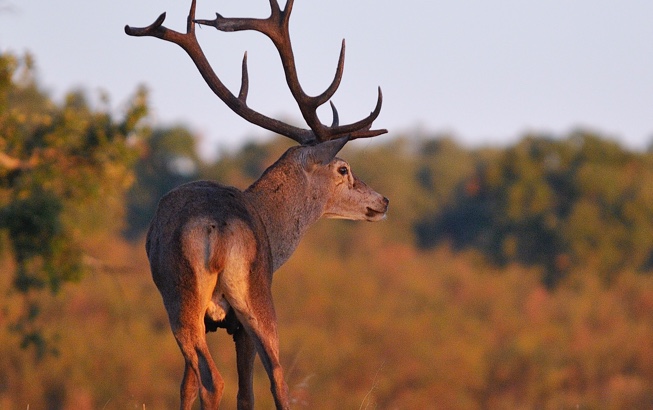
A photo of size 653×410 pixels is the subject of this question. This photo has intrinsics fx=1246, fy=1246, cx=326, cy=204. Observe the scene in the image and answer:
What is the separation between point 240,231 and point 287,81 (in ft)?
6.81

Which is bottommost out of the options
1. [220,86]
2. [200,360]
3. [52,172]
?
[52,172]

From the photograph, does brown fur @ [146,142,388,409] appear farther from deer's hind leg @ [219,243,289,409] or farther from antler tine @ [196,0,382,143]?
antler tine @ [196,0,382,143]

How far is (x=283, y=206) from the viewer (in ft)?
29.0

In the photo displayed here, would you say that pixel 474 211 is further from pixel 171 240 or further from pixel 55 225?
pixel 171 240

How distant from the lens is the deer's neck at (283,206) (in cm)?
868

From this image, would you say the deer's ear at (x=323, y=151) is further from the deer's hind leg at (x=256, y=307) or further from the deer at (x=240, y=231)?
the deer's hind leg at (x=256, y=307)

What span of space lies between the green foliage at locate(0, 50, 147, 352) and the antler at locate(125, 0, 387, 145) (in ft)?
22.5

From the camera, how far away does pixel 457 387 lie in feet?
104

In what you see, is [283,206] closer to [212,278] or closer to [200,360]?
[212,278]

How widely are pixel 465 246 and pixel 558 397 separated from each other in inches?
874

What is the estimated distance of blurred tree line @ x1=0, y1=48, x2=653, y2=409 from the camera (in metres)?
17.2

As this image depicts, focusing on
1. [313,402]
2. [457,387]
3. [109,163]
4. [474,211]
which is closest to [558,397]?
[457,387]

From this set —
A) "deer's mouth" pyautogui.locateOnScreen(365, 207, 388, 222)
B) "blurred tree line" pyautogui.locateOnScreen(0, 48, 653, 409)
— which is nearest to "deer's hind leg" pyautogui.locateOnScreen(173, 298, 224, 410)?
"deer's mouth" pyautogui.locateOnScreen(365, 207, 388, 222)

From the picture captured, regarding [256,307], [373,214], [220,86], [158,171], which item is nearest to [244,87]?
[220,86]
